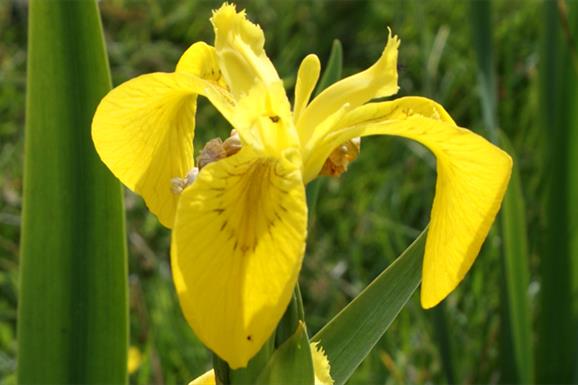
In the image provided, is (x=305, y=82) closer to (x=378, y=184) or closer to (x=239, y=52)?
(x=239, y=52)

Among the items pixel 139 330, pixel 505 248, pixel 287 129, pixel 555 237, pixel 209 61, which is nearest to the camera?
pixel 287 129

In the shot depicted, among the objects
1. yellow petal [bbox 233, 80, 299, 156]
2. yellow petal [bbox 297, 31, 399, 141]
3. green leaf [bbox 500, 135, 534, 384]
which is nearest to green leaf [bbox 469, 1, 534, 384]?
green leaf [bbox 500, 135, 534, 384]

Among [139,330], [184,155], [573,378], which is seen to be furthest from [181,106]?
[139,330]

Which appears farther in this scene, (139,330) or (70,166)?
(139,330)

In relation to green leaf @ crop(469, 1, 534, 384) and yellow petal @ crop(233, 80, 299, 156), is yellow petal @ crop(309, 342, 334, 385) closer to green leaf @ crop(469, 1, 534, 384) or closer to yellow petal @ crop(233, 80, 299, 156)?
yellow petal @ crop(233, 80, 299, 156)

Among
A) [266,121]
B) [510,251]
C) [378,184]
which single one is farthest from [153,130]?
[378,184]

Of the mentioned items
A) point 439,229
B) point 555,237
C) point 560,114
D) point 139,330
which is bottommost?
point 139,330

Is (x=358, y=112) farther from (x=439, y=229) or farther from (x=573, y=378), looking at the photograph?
(x=573, y=378)
